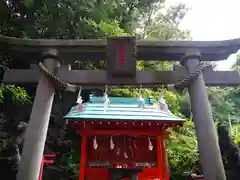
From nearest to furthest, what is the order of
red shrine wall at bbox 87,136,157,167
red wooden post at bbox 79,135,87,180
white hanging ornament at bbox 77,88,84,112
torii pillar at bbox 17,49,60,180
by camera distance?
torii pillar at bbox 17,49,60,180 → white hanging ornament at bbox 77,88,84,112 → red wooden post at bbox 79,135,87,180 → red shrine wall at bbox 87,136,157,167

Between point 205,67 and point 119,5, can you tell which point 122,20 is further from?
point 205,67

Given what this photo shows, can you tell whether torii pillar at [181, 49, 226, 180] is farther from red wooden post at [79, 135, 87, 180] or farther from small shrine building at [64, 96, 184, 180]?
red wooden post at [79, 135, 87, 180]

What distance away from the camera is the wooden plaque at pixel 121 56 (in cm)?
412

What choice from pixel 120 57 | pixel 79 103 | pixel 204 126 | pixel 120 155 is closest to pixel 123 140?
pixel 120 155

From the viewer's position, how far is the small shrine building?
5.39m

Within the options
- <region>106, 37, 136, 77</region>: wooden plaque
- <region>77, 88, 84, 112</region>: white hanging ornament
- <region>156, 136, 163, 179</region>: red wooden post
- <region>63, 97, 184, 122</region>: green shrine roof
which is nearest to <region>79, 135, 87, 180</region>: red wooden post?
<region>63, 97, 184, 122</region>: green shrine roof

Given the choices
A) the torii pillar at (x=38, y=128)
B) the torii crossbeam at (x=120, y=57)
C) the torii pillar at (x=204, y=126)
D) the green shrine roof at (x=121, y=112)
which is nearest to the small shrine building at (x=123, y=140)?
the green shrine roof at (x=121, y=112)

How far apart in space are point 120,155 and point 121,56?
297 cm

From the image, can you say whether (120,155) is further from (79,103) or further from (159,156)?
(79,103)

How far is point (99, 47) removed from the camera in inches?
165

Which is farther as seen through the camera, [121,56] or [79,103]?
[79,103]

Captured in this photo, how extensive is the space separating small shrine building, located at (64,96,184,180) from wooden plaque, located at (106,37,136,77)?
152cm

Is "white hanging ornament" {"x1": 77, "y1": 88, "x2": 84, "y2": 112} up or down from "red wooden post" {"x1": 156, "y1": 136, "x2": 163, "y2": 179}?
up

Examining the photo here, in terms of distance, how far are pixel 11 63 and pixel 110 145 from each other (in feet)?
20.3
